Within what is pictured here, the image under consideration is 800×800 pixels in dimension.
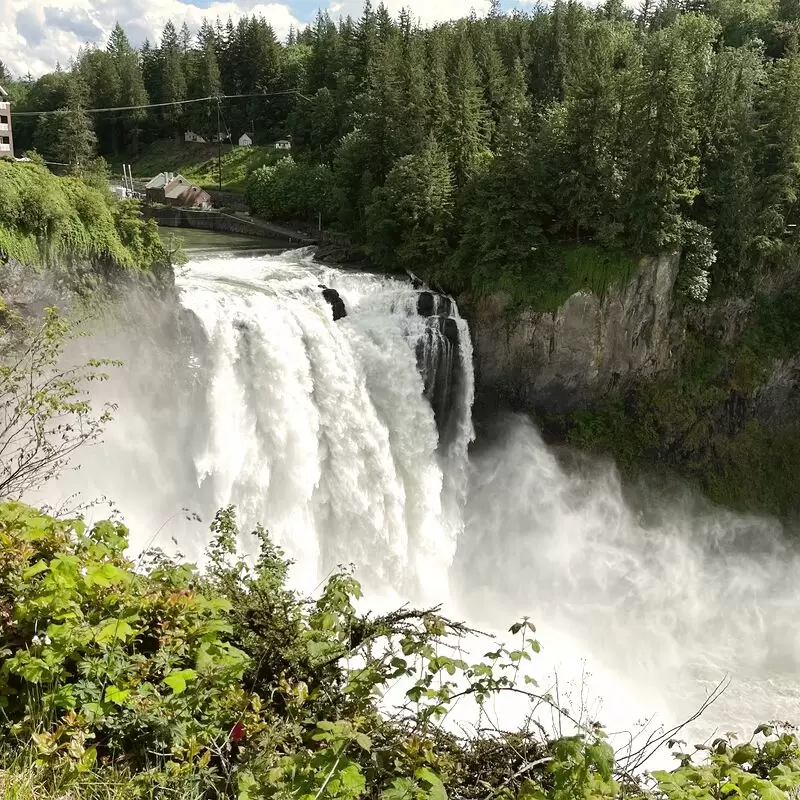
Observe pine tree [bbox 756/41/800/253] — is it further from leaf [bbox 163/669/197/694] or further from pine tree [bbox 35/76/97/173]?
pine tree [bbox 35/76/97/173]

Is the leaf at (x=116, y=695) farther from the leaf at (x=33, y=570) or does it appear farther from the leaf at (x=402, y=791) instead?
the leaf at (x=402, y=791)

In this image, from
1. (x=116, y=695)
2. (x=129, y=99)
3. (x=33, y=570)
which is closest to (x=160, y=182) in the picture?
(x=129, y=99)

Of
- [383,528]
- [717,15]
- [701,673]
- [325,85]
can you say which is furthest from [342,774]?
[717,15]

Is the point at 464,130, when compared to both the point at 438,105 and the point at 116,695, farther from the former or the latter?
the point at 116,695

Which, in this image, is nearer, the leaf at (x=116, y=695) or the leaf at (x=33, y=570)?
the leaf at (x=116, y=695)

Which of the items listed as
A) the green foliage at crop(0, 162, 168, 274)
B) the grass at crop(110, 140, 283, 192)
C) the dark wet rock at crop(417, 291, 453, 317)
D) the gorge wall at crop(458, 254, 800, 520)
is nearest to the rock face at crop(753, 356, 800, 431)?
the gorge wall at crop(458, 254, 800, 520)

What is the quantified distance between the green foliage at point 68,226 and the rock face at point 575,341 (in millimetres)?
11668

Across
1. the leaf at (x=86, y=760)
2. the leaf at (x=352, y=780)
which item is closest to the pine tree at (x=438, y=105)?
the leaf at (x=86, y=760)

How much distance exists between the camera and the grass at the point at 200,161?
5131 centimetres

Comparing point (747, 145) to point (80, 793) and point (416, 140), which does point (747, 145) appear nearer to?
point (416, 140)

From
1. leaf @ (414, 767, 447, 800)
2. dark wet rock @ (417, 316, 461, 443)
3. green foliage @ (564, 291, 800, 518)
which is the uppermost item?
leaf @ (414, 767, 447, 800)

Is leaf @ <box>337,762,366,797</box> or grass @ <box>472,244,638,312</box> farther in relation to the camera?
grass @ <box>472,244,638,312</box>

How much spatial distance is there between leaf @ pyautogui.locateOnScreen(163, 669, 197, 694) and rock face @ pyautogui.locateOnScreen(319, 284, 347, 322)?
56.0ft

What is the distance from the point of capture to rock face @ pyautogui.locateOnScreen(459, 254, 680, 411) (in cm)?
2316
